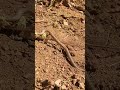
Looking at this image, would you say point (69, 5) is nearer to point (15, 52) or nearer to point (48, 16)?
point (48, 16)

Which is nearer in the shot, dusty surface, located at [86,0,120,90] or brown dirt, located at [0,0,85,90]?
brown dirt, located at [0,0,85,90]

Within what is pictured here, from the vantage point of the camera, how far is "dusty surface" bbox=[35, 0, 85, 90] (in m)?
3.46

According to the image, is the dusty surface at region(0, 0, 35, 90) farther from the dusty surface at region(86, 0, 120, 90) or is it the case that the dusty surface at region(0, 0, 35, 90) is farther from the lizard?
the dusty surface at region(86, 0, 120, 90)

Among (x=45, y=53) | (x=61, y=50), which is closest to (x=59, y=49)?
(x=61, y=50)

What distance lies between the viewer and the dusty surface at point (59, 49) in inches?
136

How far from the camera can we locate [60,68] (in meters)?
3.61

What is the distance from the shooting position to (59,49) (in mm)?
3842

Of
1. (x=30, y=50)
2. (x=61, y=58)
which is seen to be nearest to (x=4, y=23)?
(x=30, y=50)

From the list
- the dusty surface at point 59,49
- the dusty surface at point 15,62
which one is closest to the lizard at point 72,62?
the dusty surface at point 59,49

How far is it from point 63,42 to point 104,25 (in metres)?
0.76

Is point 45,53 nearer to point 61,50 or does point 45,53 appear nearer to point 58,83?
point 61,50

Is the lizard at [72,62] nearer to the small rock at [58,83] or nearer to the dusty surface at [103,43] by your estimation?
the dusty surface at [103,43]

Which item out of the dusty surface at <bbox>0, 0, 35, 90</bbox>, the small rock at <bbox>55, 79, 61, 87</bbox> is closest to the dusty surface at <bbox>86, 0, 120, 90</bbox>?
the small rock at <bbox>55, 79, 61, 87</bbox>

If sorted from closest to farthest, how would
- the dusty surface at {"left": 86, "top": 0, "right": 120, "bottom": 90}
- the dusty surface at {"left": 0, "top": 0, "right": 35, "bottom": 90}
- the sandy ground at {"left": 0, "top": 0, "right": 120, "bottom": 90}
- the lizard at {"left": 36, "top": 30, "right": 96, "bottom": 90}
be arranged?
the dusty surface at {"left": 0, "top": 0, "right": 35, "bottom": 90}
the sandy ground at {"left": 0, "top": 0, "right": 120, "bottom": 90}
the lizard at {"left": 36, "top": 30, "right": 96, "bottom": 90}
the dusty surface at {"left": 86, "top": 0, "right": 120, "bottom": 90}
